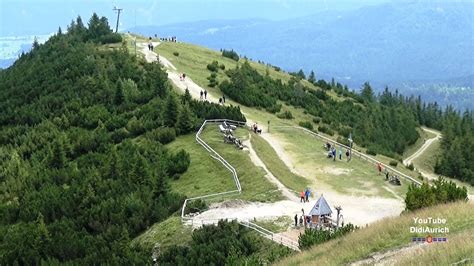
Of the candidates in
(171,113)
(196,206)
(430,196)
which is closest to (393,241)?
(430,196)

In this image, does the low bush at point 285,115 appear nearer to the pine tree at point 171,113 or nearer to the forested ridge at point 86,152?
the forested ridge at point 86,152

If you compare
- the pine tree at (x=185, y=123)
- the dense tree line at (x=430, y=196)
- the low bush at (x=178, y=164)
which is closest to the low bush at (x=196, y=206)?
the low bush at (x=178, y=164)

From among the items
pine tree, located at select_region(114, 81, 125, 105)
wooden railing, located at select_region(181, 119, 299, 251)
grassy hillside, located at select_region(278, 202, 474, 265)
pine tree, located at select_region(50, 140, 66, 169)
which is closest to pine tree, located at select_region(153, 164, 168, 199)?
wooden railing, located at select_region(181, 119, 299, 251)

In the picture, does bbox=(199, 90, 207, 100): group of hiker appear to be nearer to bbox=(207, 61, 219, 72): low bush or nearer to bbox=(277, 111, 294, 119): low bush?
bbox=(277, 111, 294, 119): low bush

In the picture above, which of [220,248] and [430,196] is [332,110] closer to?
[220,248]

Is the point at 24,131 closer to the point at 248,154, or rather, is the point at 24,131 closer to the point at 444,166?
the point at 248,154

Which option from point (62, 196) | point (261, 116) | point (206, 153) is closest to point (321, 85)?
point (261, 116)
